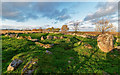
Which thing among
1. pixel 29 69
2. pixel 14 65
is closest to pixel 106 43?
pixel 29 69

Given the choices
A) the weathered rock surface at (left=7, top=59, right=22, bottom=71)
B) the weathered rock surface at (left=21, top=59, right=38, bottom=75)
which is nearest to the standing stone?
the weathered rock surface at (left=21, top=59, right=38, bottom=75)

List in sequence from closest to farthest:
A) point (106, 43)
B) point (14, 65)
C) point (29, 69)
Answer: point (29, 69) → point (14, 65) → point (106, 43)

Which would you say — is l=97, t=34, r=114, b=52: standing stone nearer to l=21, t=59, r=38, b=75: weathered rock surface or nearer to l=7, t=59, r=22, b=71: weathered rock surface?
l=21, t=59, r=38, b=75: weathered rock surface

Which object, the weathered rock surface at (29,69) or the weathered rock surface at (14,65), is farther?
the weathered rock surface at (14,65)

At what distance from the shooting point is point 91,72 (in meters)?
9.28

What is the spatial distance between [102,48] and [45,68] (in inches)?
612

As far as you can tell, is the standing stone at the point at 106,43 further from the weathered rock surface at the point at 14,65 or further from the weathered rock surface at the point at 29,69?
the weathered rock surface at the point at 14,65

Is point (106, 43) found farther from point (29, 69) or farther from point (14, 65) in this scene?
point (14, 65)

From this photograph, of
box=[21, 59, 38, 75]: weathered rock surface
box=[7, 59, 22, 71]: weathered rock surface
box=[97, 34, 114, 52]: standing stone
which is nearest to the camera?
box=[21, 59, 38, 75]: weathered rock surface

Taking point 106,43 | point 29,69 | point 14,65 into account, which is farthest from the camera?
point 106,43

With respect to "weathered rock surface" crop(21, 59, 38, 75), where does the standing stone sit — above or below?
above

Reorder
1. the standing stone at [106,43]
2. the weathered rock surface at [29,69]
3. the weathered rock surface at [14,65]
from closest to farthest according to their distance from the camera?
the weathered rock surface at [29,69] → the weathered rock surface at [14,65] → the standing stone at [106,43]

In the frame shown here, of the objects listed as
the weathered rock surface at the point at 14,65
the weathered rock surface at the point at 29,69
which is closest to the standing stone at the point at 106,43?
the weathered rock surface at the point at 29,69

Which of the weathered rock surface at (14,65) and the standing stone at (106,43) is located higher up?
the standing stone at (106,43)
